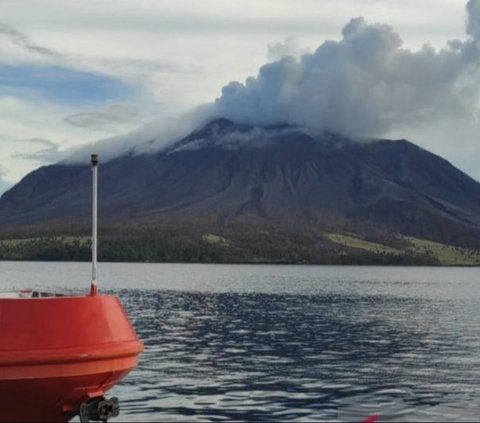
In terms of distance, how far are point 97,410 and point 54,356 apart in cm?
184

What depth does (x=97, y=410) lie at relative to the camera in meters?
22.6

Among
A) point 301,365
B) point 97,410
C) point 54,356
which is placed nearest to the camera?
point 54,356

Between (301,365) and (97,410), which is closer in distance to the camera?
(97,410)

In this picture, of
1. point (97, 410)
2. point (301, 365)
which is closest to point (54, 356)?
point (97, 410)

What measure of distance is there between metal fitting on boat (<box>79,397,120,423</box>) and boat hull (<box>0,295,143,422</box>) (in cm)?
14

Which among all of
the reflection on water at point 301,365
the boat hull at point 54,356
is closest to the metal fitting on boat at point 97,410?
the boat hull at point 54,356

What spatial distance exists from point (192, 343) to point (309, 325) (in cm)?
1593

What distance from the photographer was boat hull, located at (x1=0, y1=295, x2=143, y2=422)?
21.7m

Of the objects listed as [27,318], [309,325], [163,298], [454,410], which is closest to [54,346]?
[27,318]

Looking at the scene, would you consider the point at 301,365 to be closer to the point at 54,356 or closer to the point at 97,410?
the point at 97,410

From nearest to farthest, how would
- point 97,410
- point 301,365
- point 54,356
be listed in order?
point 54,356
point 97,410
point 301,365

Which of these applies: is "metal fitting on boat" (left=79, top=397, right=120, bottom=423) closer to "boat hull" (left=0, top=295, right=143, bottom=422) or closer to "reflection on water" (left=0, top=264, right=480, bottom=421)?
"boat hull" (left=0, top=295, right=143, bottom=422)

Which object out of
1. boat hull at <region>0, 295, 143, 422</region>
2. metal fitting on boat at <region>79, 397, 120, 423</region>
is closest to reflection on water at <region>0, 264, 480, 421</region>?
metal fitting on boat at <region>79, 397, 120, 423</region>

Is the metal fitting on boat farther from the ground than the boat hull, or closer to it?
closer to it
